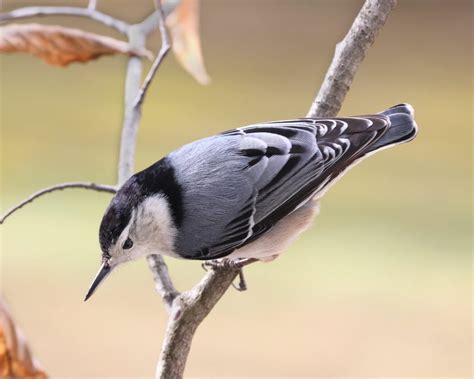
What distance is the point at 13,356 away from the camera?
563 millimetres

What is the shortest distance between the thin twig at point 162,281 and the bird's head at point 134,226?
0.04ft

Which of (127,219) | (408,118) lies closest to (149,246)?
(127,219)

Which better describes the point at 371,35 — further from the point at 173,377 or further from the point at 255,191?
the point at 173,377

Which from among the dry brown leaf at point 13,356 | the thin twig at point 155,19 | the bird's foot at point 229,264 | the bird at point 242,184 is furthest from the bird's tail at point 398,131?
the dry brown leaf at point 13,356

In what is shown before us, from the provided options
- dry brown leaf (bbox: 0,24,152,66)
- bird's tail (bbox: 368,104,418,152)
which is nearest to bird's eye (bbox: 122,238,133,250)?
dry brown leaf (bbox: 0,24,152,66)

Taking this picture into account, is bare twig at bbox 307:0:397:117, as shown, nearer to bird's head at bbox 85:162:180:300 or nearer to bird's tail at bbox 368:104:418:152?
bird's tail at bbox 368:104:418:152

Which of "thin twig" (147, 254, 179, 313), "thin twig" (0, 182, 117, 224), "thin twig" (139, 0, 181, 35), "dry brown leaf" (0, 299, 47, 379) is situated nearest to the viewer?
"dry brown leaf" (0, 299, 47, 379)

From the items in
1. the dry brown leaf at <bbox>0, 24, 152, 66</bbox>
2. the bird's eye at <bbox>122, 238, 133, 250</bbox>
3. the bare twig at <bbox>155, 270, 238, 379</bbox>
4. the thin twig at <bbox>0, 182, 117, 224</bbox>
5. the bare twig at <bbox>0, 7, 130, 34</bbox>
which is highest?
the bare twig at <bbox>0, 7, 130, 34</bbox>

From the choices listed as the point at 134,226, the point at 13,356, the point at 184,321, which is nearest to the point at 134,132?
the point at 134,226

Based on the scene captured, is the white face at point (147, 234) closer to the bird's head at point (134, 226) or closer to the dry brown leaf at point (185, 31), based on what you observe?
the bird's head at point (134, 226)

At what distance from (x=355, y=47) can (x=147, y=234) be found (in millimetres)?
370

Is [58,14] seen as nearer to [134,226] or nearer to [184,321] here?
[134,226]

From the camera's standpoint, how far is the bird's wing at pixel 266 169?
847mm

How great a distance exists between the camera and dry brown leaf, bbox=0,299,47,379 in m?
0.56
